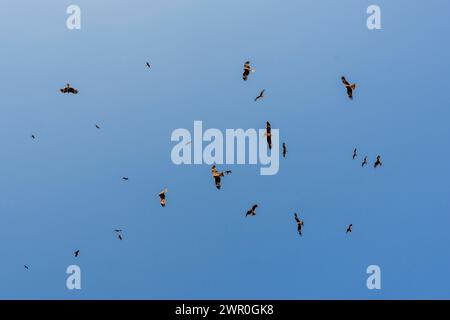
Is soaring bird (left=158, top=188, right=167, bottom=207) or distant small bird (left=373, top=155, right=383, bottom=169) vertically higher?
distant small bird (left=373, top=155, right=383, bottom=169)

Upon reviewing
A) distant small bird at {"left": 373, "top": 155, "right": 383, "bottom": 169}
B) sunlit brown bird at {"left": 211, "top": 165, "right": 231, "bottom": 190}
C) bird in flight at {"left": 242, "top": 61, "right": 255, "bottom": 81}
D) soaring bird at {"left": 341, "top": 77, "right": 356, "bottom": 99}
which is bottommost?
sunlit brown bird at {"left": 211, "top": 165, "right": 231, "bottom": 190}

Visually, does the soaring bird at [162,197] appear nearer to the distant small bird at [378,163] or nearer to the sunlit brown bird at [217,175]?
the sunlit brown bird at [217,175]

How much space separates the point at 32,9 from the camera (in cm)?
121

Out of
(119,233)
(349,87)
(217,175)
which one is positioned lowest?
(119,233)

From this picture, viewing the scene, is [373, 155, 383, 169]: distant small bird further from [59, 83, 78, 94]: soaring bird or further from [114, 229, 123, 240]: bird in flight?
[59, 83, 78, 94]: soaring bird

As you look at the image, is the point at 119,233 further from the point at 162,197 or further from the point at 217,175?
the point at 217,175

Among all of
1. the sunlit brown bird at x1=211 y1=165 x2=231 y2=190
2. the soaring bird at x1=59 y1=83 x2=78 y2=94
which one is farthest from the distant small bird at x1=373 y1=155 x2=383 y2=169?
the soaring bird at x1=59 y1=83 x2=78 y2=94

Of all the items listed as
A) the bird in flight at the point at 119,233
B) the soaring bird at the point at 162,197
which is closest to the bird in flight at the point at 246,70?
the soaring bird at the point at 162,197

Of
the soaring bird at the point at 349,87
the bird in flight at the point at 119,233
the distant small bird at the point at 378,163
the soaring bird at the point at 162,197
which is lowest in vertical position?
the bird in flight at the point at 119,233

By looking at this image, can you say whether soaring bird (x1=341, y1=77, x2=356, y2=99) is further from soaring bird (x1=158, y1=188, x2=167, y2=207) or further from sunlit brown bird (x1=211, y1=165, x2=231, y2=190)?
soaring bird (x1=158, y1=188, x2=167, y2=207)

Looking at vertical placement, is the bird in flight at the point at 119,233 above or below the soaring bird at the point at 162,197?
below

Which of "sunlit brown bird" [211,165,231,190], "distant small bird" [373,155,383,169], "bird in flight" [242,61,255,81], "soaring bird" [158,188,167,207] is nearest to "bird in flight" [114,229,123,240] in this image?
"soaring bird" [158,188,167,207]

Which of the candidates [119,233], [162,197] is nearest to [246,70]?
[162,197]
